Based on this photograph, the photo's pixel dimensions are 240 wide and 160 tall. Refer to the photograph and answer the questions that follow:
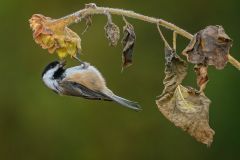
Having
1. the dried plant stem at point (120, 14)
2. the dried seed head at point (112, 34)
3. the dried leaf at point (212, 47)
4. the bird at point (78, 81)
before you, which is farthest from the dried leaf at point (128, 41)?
the bird at point (78, 81)

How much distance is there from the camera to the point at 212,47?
3477 millimetres

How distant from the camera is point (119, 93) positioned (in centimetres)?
869

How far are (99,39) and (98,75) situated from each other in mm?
4412

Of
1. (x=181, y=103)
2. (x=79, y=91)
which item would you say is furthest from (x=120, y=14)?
(x=79, y=91)

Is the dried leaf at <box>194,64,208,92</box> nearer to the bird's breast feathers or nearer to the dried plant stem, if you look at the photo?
the dried plant stem

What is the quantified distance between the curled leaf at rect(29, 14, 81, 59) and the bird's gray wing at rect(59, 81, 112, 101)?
634 mm

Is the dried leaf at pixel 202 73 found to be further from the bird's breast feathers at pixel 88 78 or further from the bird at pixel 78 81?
the bird's breast feathers at pixel 88 78

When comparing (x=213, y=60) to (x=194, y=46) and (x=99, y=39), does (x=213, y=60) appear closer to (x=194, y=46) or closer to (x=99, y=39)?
(x=194, y=46)

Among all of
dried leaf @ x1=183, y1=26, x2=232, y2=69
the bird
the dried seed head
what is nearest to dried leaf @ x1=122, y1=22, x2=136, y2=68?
the dried seed head

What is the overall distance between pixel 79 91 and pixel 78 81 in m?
0.09

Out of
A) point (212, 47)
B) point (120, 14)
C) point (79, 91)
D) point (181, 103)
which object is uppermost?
point (120, 14)

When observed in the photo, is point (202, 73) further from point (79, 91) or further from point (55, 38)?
point (79, 91)

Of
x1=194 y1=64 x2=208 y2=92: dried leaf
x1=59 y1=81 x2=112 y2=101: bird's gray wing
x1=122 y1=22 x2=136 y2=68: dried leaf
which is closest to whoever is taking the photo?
x1=194 y1=64 x2=208 y2=92: dried leaf

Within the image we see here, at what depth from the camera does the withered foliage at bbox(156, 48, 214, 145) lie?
3492mm
